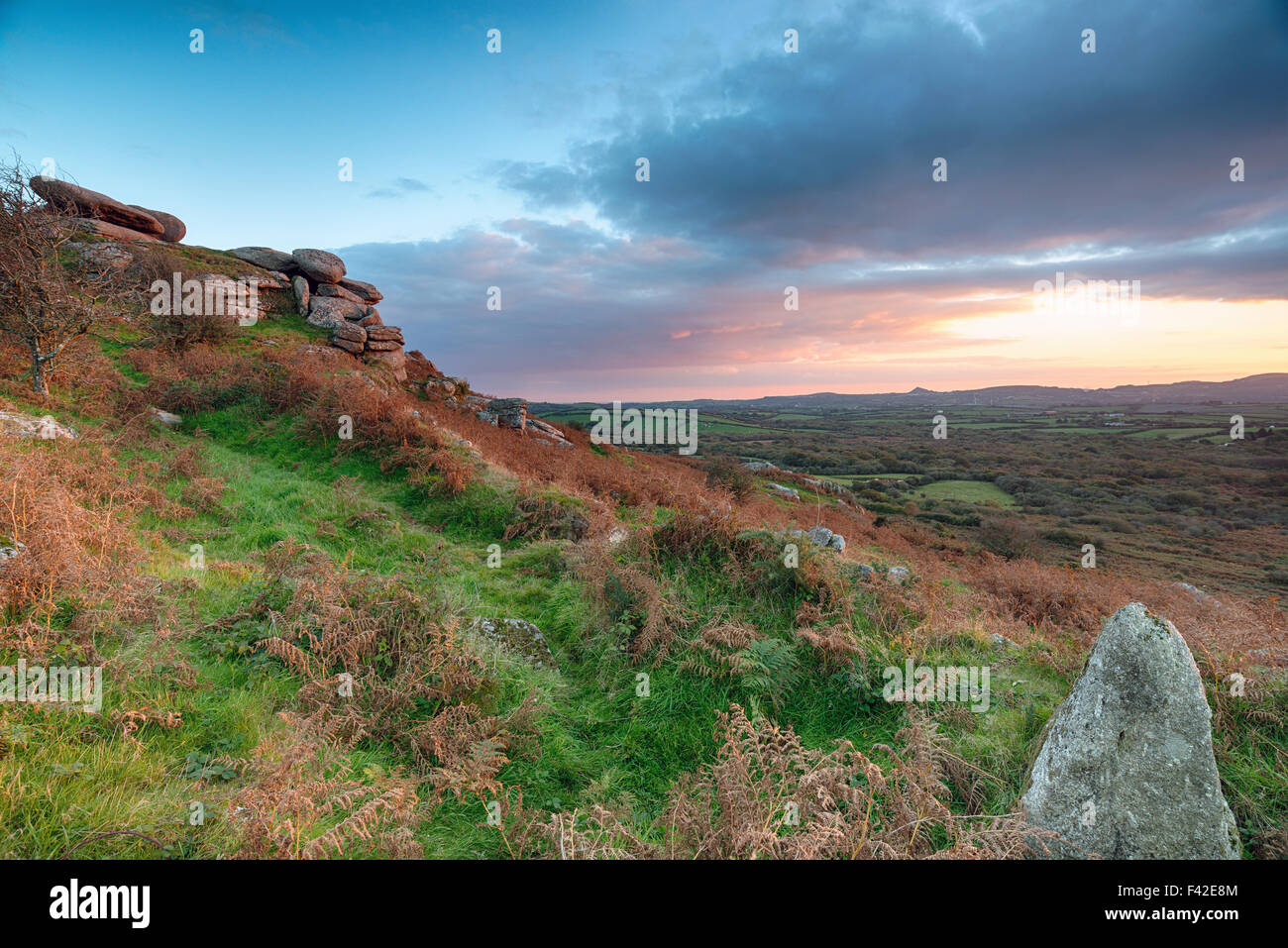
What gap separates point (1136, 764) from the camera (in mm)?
3674

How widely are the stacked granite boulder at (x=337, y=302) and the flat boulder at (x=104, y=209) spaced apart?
3629 mm

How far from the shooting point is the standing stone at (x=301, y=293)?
2678cm

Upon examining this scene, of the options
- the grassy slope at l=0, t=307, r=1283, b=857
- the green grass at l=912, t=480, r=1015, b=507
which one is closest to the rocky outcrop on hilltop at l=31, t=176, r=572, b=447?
the grassy slope at l=0, t=307, r=1283, b=857

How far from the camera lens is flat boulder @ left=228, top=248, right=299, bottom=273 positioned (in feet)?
96.3

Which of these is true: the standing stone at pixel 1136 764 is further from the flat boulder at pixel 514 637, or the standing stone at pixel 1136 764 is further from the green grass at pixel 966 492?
the green grass at pixel 966 492

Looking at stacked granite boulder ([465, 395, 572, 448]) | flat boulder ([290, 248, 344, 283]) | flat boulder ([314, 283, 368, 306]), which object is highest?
flat boulder ([290, 248, 344, 283])

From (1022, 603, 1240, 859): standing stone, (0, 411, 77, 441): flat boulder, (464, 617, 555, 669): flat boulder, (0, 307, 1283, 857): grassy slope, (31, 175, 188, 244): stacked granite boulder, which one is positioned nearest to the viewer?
(0, 307, 1283, 857): grassy slope

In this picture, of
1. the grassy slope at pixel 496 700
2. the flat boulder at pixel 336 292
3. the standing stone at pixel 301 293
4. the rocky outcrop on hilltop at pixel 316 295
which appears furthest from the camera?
the flat boulder at pixel 336 292

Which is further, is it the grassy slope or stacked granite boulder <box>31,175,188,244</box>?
stacked granite boulder <box>31,175,188,244</box>

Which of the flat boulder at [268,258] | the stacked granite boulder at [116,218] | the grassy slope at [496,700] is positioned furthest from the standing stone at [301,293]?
the grassy slope at [496,700]

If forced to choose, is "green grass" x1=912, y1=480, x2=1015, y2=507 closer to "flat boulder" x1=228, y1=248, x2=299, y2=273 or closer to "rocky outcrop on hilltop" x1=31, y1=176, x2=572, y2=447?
"rocky outcrop on hilltop" x1=31, y1=176, x2=572, y2=447

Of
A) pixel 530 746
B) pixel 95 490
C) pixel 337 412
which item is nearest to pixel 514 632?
pixel 530 746

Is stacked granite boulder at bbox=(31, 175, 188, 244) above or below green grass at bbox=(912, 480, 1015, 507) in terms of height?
above

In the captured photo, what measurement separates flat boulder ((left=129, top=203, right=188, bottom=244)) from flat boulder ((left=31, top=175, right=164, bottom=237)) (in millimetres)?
394
